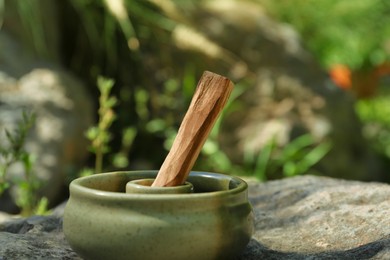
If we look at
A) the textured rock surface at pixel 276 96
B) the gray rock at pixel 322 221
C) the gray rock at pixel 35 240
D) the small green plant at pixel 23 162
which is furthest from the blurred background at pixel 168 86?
the gray rock at pixel 322 221

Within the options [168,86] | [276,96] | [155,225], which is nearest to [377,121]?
[276,96]

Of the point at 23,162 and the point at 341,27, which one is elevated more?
the point at 341,27

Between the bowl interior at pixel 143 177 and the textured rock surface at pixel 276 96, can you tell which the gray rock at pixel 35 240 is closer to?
the bowl interior at pixel 143 177

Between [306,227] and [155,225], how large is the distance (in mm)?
557

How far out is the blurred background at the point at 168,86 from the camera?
3797 millimetres

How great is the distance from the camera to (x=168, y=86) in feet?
14.1

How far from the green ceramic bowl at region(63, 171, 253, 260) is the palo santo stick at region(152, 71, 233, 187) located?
0.08m

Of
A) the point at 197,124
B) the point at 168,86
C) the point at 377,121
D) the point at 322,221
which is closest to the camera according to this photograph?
the point at 197,124

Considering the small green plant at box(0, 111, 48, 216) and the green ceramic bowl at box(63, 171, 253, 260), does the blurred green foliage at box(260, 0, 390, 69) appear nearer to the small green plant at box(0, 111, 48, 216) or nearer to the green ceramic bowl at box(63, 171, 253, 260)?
the small green plant at box(0, 111, 48, 216)

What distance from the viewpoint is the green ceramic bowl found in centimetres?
136

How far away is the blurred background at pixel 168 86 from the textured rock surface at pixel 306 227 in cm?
170

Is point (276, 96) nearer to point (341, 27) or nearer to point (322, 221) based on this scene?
point (322, 221)

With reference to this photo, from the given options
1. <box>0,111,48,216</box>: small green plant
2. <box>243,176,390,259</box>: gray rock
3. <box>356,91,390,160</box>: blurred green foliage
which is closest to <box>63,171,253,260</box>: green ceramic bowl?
<box>243,176,390,259</box>: gray rock

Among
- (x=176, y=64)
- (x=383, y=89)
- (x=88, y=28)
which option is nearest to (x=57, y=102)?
(x=88, y=28)
